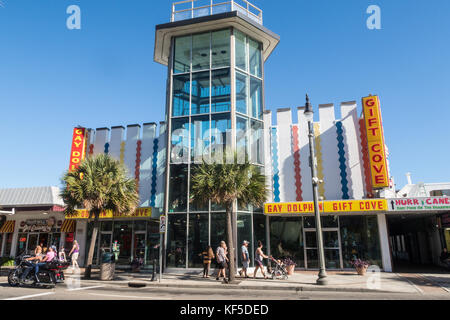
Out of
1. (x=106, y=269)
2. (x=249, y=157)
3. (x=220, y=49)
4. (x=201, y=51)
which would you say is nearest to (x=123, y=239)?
(x=106, y=269)

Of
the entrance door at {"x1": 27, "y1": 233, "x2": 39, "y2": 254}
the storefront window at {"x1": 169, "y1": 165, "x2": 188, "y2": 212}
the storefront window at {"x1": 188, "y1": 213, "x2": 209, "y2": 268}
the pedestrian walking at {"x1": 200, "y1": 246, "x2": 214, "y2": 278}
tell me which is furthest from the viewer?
the entrance door at {"x1": 27, "y1": 233, "x2": 39, "y2": 254}

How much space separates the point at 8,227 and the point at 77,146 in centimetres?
1108

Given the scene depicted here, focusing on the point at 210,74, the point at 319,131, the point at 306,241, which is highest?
the point at 210,74

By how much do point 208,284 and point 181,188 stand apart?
6516 mm

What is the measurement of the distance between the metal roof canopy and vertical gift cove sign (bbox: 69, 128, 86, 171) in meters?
8.53

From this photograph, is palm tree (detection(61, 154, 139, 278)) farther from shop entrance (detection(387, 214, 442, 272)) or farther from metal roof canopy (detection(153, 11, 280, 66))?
shop entrance (detection(387, 214, 442, 272))

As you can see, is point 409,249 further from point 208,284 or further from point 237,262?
point 208,284

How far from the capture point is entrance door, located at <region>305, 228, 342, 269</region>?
1831 centimetres

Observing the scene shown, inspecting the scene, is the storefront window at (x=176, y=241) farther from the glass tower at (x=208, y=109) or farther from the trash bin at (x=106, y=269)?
the trash bin at (x=106, y=269)

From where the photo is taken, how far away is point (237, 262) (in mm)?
16781

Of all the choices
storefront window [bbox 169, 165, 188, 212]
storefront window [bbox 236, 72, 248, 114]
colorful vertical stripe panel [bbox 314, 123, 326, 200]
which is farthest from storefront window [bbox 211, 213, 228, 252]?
storefront window [bbox 236, 72, 248, 114]
